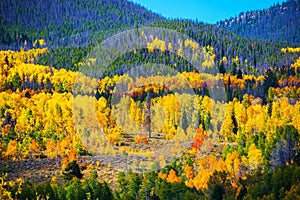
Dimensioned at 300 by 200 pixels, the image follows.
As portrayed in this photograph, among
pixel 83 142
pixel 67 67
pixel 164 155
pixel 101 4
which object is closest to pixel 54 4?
pixel 101 4

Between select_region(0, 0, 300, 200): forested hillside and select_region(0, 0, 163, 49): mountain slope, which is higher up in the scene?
select_region(0, 0, 163, 49): mountain slope

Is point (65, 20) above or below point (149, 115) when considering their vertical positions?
above

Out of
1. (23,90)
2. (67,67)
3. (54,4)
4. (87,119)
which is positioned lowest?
(87,119)

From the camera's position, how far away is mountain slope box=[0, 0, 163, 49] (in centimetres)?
14175

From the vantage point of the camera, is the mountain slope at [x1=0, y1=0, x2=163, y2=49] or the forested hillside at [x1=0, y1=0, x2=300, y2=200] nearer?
the forested hillside at [x1=0, y1=0, x2=300, y2=200]

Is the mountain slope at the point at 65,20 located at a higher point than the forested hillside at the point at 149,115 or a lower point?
higher

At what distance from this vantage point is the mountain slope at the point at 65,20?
141750 millimetres

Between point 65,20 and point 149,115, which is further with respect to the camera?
point 65,20

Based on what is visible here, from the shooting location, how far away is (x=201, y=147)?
65.2 meters

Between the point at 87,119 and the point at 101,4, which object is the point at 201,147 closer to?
the point at 87,119

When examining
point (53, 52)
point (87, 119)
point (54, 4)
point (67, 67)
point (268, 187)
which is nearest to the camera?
point (268, 187)

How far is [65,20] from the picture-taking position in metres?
166

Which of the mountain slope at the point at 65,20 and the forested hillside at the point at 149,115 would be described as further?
the mountain slope at the point at 65,20

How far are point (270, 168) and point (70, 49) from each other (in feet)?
274
